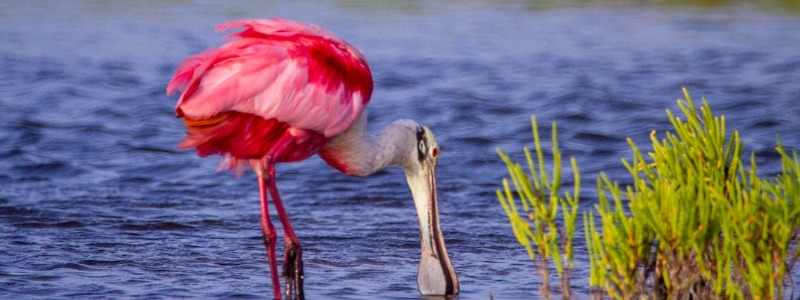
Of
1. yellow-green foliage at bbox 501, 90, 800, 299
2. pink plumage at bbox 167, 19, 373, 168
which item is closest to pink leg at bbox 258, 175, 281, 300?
pink plumage at bbox 167, 19, 373, 168

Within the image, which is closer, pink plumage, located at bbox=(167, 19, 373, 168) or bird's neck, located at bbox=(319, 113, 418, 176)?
pink plumage, located at bbox=(167, 19, 373, 168)

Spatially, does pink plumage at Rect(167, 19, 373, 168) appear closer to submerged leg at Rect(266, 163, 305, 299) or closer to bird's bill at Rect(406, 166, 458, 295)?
submerged leg at Rect(266, 163, 305, 299)

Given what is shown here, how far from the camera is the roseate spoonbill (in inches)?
229

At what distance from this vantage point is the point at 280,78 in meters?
5.95

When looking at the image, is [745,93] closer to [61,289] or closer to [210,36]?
[210,36]

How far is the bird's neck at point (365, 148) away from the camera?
20.8 feet

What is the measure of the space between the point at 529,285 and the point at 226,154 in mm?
1591

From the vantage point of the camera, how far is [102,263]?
701cm

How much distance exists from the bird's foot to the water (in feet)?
0.61

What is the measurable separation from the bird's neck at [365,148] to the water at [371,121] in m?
0.61

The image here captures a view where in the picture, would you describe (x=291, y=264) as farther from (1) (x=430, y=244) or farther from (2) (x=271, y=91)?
(2) (x=271, y=91)

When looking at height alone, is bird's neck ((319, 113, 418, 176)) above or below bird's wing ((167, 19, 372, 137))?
below

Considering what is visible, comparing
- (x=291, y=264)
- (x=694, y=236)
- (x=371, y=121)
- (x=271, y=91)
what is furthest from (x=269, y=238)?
(x=371, y=121)

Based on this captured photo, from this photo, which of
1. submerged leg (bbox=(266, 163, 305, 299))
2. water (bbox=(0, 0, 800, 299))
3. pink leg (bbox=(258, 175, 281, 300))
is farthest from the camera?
water (bbox=(0, 0, 800, 299))
